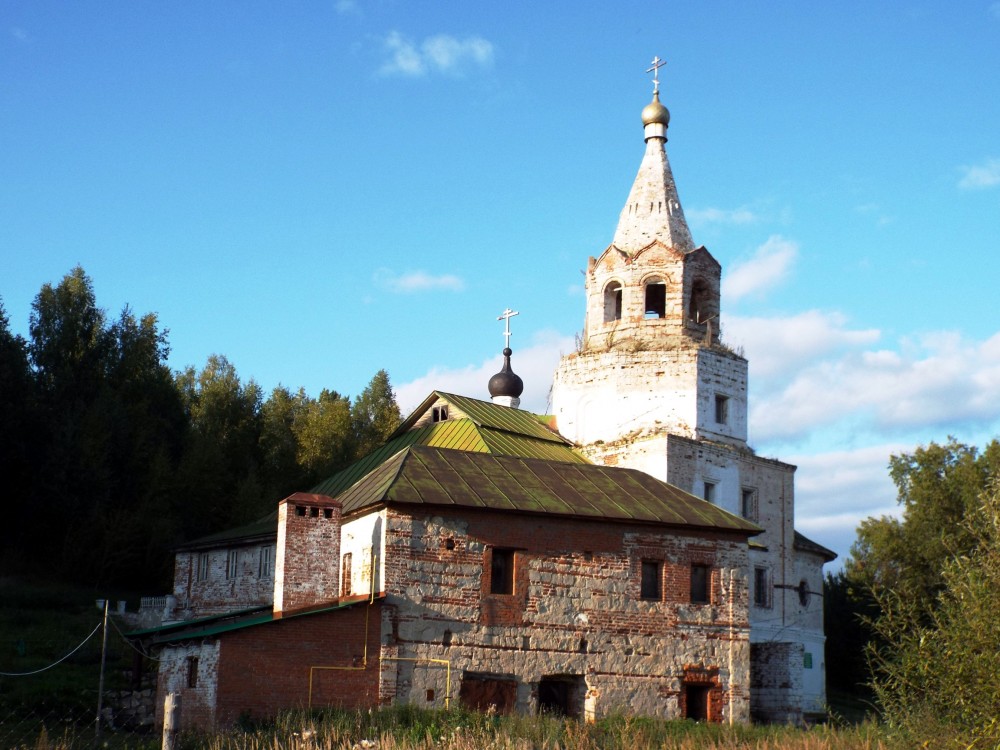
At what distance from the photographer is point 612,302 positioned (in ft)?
100

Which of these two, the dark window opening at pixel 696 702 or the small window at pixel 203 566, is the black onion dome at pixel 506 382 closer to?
the small window at pixel 203 566

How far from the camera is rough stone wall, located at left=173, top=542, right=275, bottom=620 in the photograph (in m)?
27.5

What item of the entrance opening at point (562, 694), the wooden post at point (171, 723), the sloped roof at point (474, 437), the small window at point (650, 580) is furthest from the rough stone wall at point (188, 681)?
the sloped roof at point (474, 437)

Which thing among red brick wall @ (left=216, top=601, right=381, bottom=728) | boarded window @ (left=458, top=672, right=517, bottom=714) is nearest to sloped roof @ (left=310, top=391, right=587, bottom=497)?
boarded window @ (left=458, top=672, right=517, bottom=714)

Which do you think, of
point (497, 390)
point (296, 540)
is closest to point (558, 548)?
point (296, 540)

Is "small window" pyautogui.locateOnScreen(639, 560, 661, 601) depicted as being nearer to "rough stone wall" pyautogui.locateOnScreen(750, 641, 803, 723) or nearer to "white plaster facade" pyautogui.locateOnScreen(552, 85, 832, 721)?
"white plaster facade" pyautogui.locateOnScreen(552, 85, 832, 721)

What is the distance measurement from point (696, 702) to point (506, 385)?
15601mm

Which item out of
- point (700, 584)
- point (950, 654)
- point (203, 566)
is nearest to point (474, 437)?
point (700, 584)

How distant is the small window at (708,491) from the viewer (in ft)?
91.8

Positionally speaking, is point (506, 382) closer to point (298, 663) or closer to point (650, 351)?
point (650, 351)

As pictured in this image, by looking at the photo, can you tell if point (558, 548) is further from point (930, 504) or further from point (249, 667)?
point (930, 504)

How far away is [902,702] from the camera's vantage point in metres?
12.1

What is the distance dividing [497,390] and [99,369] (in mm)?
13580

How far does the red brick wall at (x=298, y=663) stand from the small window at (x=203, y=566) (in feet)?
35.9
